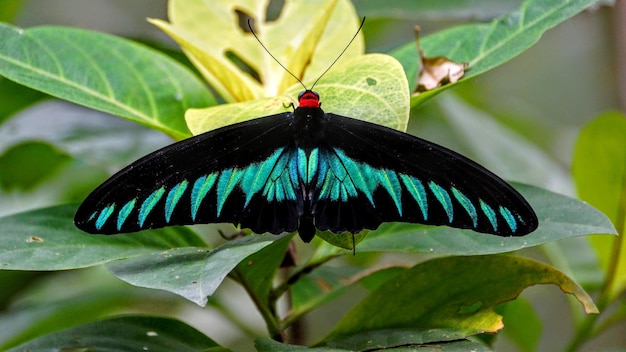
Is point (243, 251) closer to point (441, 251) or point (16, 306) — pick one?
point (441, 251)

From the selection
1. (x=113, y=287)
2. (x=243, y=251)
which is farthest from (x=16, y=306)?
(x=243, y=251)

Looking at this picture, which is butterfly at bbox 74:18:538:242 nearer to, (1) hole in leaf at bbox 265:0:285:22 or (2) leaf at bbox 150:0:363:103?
(2) leaf at bbox 150:0:363:103

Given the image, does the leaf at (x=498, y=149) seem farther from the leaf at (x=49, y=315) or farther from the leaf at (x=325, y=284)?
the leaf at (x=49, y=315)

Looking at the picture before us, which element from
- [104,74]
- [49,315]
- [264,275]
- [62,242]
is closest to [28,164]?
[49,315]

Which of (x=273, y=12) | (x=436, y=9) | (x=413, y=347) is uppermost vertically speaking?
(x=273, y=12)

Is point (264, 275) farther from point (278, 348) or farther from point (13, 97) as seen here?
point (13, 97)
